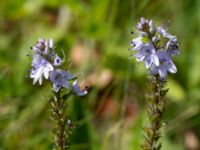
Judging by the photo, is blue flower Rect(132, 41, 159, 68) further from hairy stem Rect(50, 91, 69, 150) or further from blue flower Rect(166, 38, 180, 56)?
hairy stem Rect(50, 91, 69, 150)

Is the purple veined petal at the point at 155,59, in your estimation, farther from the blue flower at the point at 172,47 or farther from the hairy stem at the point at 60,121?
the hairy stem at the point at 60,121

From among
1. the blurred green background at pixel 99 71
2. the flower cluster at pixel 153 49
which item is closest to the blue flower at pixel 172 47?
the flower cluster at pixel 153 49

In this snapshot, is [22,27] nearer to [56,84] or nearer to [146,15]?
[146,15]

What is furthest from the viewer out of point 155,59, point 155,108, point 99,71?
point 99,71

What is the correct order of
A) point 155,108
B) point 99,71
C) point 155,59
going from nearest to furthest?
point 155,59, point 155,108, point 99,71

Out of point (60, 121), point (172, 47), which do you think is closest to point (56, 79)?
point (60, 121)

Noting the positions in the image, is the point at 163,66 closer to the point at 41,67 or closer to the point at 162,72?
the point at 162,72

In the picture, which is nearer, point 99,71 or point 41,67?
point 41,67
